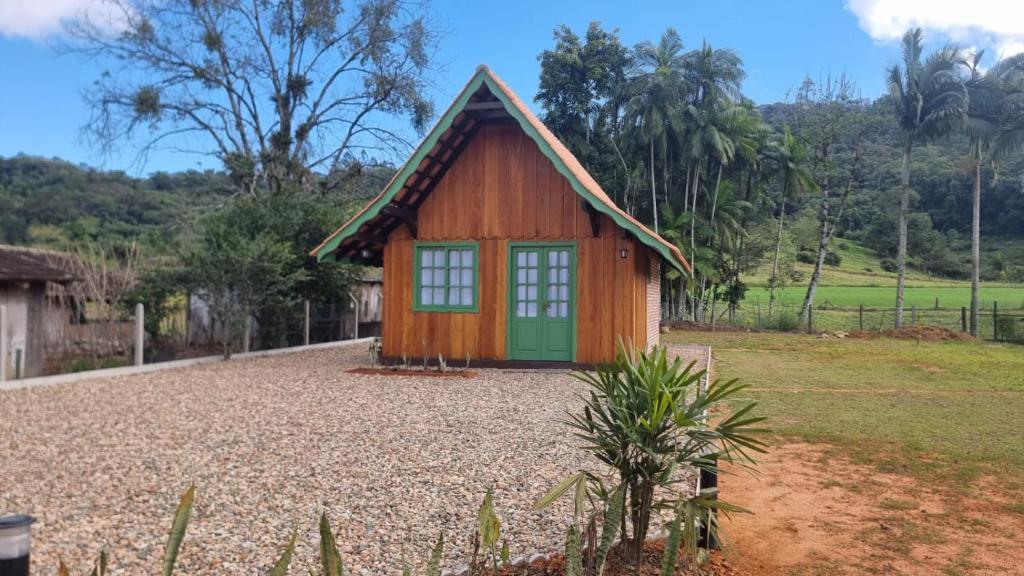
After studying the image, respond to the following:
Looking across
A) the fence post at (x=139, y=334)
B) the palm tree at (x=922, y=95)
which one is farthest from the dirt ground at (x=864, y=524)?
the palm tree at (x=922, y=95)

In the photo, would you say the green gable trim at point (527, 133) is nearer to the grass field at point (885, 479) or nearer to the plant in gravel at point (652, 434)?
the grass field at point (885, 479)

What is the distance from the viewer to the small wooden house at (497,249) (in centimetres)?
1259

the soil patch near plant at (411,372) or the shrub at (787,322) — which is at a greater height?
the shrub at (787,322)

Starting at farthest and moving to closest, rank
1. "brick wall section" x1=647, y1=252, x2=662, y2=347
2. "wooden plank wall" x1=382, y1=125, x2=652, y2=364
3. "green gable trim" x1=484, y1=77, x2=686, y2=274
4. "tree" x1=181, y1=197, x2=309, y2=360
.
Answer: "brick wall section" x1=647, y1=252, x2=662, y2=347 < "tree" x1=181, y1=197, x2=309, y2=360 < "wooden plank wall" x1=382, y1=125, x2=652, y2=364 < "green gable trim" x1=484, y1=77, x2=686, y2=274

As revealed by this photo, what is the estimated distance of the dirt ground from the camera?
411 centimetres

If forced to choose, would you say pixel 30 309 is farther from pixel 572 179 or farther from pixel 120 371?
pixel 572 179

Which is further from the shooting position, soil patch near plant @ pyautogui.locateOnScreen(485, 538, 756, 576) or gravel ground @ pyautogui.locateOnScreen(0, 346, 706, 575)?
gravel ground @ pyautogui.locateOnScreen(0, 346, 706, 575)

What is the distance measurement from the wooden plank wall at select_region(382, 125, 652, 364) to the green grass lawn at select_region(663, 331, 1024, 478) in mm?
2986

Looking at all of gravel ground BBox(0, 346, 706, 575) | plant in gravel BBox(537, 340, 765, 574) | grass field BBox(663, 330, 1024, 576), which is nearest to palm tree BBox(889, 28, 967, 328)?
grass field BBox(663, 330, 1024, 576)

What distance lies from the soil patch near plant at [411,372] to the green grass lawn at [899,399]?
4947 millimetres

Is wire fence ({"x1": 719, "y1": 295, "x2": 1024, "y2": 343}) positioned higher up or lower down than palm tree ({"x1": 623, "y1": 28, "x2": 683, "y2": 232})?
lower down

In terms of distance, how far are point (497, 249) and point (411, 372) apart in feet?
9.29

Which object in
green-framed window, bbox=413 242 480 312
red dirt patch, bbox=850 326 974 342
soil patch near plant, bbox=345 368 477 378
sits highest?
green-framed window, bbox=413 242 480 312

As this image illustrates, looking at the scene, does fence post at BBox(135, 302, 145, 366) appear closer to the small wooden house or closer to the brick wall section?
the small wooden house
